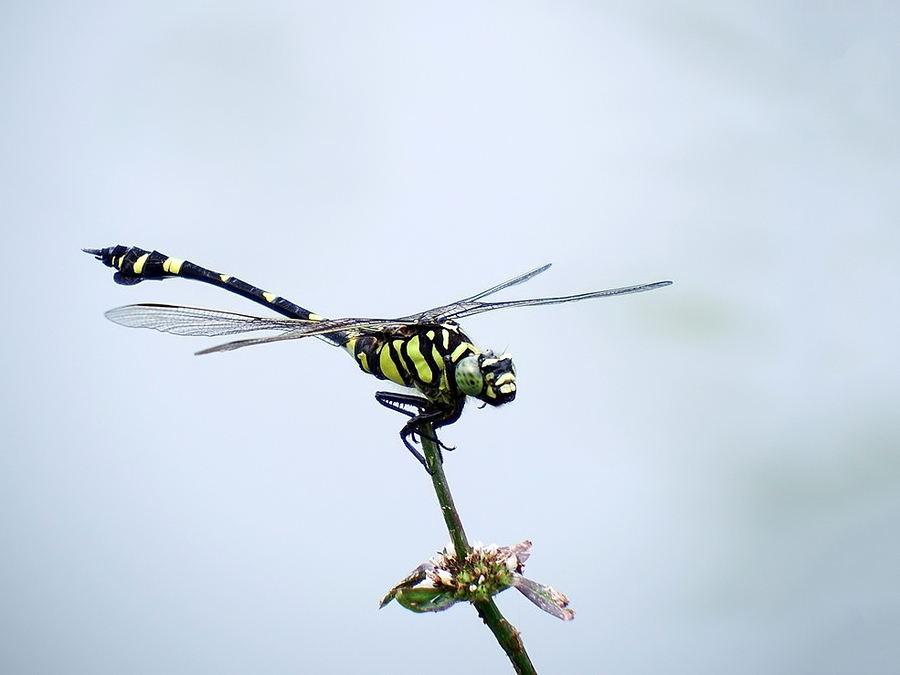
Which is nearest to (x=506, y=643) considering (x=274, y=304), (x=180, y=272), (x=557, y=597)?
(x=557, y=597)

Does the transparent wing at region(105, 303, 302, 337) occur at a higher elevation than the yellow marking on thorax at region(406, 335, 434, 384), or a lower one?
higher

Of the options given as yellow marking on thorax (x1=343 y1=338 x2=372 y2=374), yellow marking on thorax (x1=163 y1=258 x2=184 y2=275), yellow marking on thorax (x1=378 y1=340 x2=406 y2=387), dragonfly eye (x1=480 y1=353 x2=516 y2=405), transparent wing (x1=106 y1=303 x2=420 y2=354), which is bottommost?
dragonfly eye (x1=480 y1=353 x2=516 y2=405)

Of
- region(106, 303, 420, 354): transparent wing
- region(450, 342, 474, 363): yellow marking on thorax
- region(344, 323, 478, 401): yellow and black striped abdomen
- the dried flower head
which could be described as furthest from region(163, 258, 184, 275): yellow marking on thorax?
the dried flower head

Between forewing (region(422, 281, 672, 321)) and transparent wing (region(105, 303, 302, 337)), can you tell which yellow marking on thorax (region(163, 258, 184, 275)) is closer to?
transparent wing (region(105, 303, 302, 337))

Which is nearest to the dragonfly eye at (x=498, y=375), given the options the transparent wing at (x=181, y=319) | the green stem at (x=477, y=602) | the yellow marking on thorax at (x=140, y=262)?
the green stem at (x=477, y=602)

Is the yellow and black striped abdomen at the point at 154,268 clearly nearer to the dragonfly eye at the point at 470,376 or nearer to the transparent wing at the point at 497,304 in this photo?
the transparent wing at the point at 497,304

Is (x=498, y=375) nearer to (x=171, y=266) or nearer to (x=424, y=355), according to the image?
(x=424, y=355)

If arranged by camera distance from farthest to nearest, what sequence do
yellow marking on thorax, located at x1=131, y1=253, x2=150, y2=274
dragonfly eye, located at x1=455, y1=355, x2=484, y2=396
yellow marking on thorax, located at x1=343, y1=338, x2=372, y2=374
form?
yellow marking on thorax, located at x1=131, y1=253, x2=150, y2=274 < yellow marking on thorax, located at x1=343, y1=338, x2=372, y2=374 < dragonfly eye, located at x1=455, y1=355, x2=484, y2=396

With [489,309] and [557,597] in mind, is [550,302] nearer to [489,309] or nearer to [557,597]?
[489,309]
